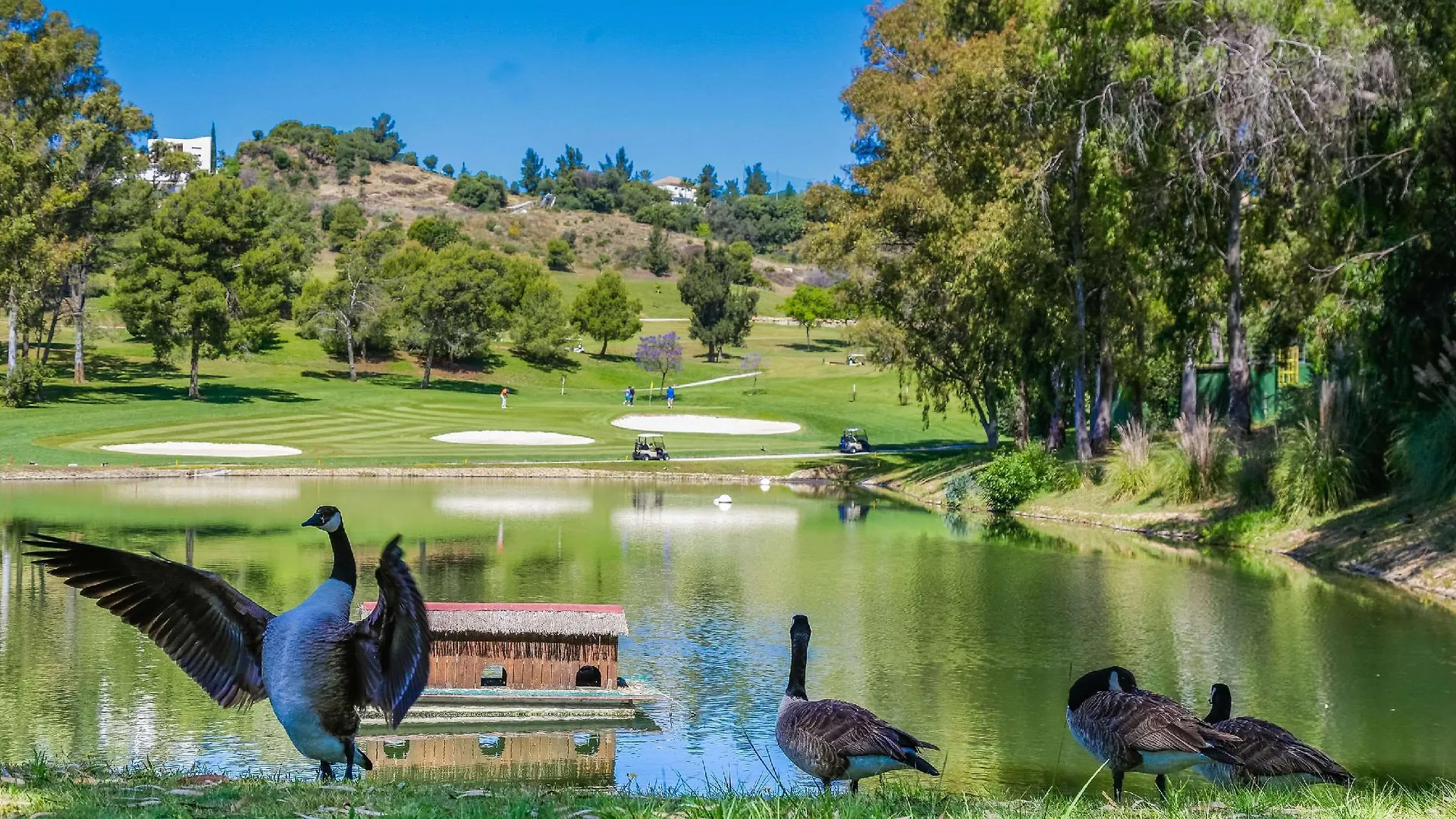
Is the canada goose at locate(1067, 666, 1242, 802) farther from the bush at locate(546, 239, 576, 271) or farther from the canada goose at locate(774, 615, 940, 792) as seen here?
the bush at locate(546, 239, 576, 271)

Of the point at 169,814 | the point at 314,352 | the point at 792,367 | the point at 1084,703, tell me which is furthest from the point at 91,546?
the point at 792,367

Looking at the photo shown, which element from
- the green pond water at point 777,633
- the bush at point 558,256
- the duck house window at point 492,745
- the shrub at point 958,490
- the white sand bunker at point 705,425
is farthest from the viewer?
the bush at point 558,256

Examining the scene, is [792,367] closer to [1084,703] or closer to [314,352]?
[314,352]

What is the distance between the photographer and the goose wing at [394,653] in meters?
7.96

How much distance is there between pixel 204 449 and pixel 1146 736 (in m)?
48.3

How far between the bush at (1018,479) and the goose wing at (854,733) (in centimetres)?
3110

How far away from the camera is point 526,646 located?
1712 centimetres

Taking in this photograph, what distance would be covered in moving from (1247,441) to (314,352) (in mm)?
67391

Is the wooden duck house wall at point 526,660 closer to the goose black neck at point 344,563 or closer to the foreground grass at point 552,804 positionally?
the foreground grass at point 552,804

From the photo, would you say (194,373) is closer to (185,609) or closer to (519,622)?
(519,622)

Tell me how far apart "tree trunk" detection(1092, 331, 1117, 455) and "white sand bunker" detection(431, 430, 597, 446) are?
23247 mm

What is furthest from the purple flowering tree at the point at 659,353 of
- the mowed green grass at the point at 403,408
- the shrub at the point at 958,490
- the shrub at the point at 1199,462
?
the shrub at the point at 1199,462

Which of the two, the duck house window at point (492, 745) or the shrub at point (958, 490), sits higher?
the shrub at point (958, 490)

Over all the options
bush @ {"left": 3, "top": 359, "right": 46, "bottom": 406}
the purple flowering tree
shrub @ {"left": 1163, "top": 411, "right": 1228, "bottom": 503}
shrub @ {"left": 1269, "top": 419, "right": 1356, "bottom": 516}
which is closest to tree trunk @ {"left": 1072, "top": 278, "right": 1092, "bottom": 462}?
shrub @ {"left": 1163, "top": 411, "right": 1228, "bottom": 503}
